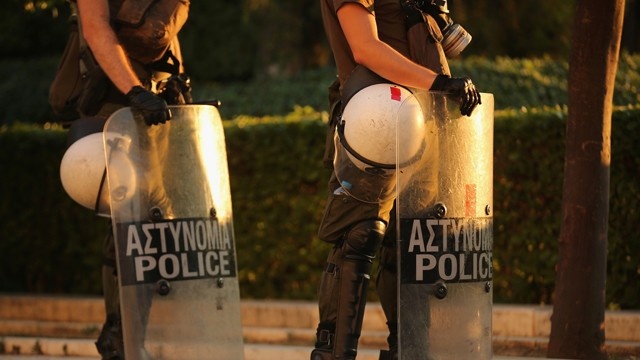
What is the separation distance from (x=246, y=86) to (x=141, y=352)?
11226 millimetres

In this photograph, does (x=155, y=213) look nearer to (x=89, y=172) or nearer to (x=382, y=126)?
(x=89, y=172)

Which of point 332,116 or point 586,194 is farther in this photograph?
point 586,194

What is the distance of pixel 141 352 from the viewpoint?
5.16 meters

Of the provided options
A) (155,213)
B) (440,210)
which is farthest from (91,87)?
(440,210)

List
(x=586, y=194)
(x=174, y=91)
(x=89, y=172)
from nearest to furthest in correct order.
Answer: (x=89, y=172) → (x=174, y=91) → (x=586, y=194)

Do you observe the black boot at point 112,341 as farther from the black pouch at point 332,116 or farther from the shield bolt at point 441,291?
the shield bolt at point 441,291

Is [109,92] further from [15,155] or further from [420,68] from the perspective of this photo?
[15,155]

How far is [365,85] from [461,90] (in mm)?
401

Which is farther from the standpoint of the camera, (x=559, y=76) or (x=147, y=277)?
(x=559, y=76)

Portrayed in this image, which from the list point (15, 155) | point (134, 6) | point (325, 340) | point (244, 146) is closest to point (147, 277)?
point (325, 340)

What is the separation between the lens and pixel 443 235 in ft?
15.5

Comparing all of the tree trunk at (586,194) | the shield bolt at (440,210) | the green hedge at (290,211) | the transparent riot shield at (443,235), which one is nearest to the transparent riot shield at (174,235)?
the transparent riot shield at (443,235)

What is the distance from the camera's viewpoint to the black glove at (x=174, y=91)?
5.74 metres

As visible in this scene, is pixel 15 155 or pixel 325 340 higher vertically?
pixel 15 155
